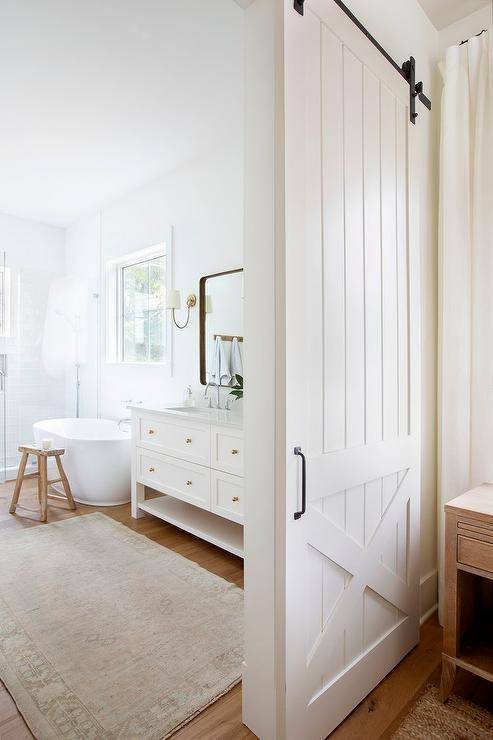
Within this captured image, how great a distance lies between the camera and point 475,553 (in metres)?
1.55

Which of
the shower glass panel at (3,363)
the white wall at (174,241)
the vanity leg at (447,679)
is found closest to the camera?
the vanity leg at (447,679)

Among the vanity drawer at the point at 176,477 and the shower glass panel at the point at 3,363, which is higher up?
the shower glass panel at the point at 3,363

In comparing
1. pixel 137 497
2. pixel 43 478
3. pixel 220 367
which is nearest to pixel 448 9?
pixel 220 367

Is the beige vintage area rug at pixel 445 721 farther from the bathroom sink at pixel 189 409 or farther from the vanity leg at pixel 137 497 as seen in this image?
the vanity leg at pixel 137 497

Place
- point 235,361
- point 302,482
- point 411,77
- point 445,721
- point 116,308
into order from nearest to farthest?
point 302,482
point 445,721
point 411,77
point 235,361
point 116,308

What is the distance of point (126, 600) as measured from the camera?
2.24 metres

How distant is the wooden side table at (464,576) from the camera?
5.02ft

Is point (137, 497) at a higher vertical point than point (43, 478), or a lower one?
lower

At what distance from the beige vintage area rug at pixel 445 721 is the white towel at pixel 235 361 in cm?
210

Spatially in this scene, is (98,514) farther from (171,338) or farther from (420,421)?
(420,421)

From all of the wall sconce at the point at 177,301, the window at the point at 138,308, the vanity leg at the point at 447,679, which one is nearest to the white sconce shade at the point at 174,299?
the wall sconce at the point at 177,301

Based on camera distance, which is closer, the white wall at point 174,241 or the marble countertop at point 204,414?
the marble countertop at point 204,414

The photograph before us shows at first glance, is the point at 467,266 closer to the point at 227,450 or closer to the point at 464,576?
the point at 464,576

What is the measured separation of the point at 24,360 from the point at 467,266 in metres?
4.23
